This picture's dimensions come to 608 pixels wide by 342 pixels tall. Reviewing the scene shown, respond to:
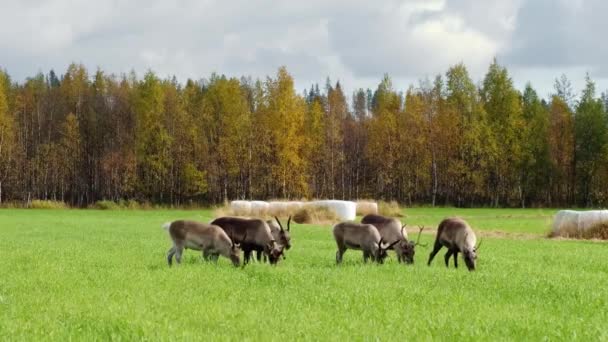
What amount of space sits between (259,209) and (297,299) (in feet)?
120

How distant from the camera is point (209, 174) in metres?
84.8

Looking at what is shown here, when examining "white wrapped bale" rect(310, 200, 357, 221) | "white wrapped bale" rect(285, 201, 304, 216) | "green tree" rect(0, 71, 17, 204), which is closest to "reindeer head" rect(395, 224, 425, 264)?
"white wrapped bale" rect(310, 200, 357, 221)

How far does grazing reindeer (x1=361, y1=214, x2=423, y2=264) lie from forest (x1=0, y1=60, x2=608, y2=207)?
52.5 m

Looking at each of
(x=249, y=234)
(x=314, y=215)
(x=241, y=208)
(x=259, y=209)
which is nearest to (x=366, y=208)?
(x=314, y=215)

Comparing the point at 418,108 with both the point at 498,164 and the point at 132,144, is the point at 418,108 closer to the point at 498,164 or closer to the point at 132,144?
the point at 498,164

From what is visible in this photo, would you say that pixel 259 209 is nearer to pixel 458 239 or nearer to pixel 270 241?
pixel 270 241

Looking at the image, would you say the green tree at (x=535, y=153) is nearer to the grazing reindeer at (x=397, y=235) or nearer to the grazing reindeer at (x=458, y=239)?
the grazing reindeer at (x=397, y=235)

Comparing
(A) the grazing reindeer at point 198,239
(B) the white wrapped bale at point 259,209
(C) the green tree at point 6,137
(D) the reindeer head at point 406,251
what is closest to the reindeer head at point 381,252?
(D) the reindeer head at point 406,251

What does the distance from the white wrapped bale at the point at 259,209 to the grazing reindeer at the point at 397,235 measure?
2501cm

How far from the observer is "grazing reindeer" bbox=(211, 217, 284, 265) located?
2111cm

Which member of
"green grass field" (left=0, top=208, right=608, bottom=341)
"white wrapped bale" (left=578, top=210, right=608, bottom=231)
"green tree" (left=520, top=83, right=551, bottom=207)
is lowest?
"green grass field" (left=0, top=208, right=608, bottom=341)

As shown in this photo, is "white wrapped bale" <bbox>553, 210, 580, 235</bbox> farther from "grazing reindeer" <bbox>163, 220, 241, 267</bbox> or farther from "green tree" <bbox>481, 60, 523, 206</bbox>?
"green tree" <bbox>481, 60, 523, 206</bbox>

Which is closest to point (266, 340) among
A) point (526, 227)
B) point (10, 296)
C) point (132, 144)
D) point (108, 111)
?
point (10, 296)

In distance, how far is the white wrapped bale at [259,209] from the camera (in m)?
49.7
